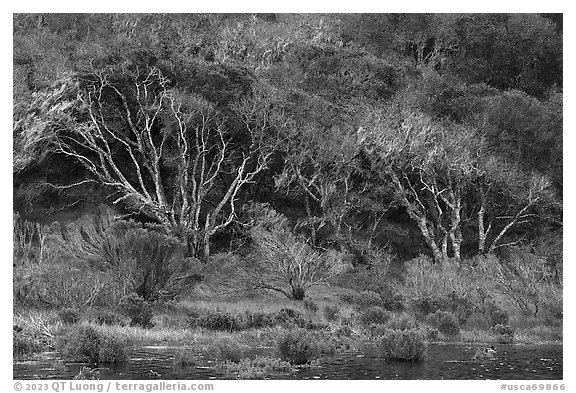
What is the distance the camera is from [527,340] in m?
31.3

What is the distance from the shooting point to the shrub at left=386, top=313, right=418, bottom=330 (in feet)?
102

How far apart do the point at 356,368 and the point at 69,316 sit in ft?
34.5

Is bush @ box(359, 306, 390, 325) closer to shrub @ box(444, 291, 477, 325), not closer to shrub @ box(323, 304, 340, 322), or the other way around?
shrub @ box(323, 304, 340, 322)

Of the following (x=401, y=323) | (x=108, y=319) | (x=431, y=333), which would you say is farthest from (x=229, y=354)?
(x=431, y=333)

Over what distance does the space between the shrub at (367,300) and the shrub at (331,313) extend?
0.86 metres

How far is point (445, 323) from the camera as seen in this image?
1271 inches

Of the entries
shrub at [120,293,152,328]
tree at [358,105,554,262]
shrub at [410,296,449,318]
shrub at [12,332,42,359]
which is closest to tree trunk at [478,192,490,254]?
tree at [358,105,554,262]

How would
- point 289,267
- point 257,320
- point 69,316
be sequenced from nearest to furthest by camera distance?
1. point 69,316
2. point 257,320
3. point 289,267

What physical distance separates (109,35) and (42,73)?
13.6m

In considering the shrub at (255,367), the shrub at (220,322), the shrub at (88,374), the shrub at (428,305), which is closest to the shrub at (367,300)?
the shrub at (428,305)

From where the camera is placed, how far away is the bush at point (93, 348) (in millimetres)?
24344

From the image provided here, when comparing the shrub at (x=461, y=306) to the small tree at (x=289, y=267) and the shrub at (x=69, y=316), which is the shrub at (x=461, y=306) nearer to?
the small tree at (x=289, y=267)

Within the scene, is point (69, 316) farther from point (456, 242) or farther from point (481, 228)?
point (481, 228)

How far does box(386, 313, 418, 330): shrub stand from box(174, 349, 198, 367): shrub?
25.7 ft
